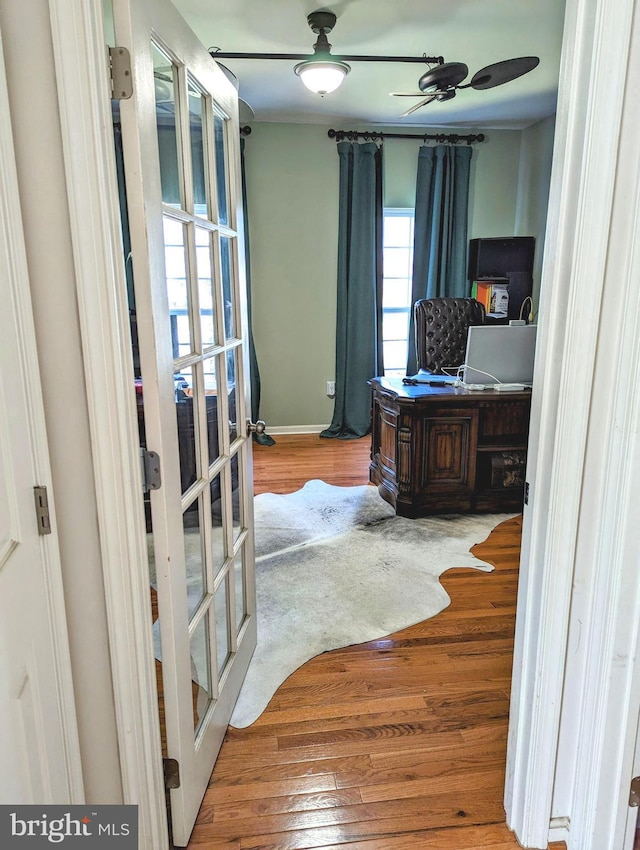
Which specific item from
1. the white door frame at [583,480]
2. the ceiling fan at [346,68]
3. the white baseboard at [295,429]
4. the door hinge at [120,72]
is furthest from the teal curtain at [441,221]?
the door hinge at [120,72]

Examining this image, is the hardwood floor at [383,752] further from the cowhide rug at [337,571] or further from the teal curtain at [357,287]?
the teal curtain at [357,287]

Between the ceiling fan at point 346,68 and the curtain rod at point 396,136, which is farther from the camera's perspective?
the curtain rod at point 396,136

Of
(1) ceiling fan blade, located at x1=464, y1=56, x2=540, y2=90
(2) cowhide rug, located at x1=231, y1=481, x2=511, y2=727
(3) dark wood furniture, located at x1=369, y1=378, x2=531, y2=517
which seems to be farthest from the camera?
(3) dark wood furniture, located at x1=369, y1=378, x2=531, y2=517

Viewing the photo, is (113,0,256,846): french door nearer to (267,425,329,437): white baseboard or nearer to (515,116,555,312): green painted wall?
(267,425,329,437): white baseboard

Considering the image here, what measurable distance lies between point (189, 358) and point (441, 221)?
452 cm

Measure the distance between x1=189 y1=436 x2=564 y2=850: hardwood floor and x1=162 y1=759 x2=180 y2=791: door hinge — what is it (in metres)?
0.22

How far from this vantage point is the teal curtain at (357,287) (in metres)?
5.20

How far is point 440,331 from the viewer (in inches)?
170

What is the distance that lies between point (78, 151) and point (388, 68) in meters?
3.56

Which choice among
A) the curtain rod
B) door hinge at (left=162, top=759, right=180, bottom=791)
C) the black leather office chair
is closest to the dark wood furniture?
the black leather office chair

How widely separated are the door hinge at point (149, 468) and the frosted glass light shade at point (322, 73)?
2.81 meters

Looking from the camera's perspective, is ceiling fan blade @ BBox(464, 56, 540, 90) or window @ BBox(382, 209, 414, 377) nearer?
ceiling fan blade @ BBox(464, 56, 540, 90)

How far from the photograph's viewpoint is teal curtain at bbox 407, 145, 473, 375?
5258mm

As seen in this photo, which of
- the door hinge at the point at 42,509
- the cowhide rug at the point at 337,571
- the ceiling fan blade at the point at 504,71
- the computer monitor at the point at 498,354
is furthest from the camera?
the computer monitor at the point at 498,354
